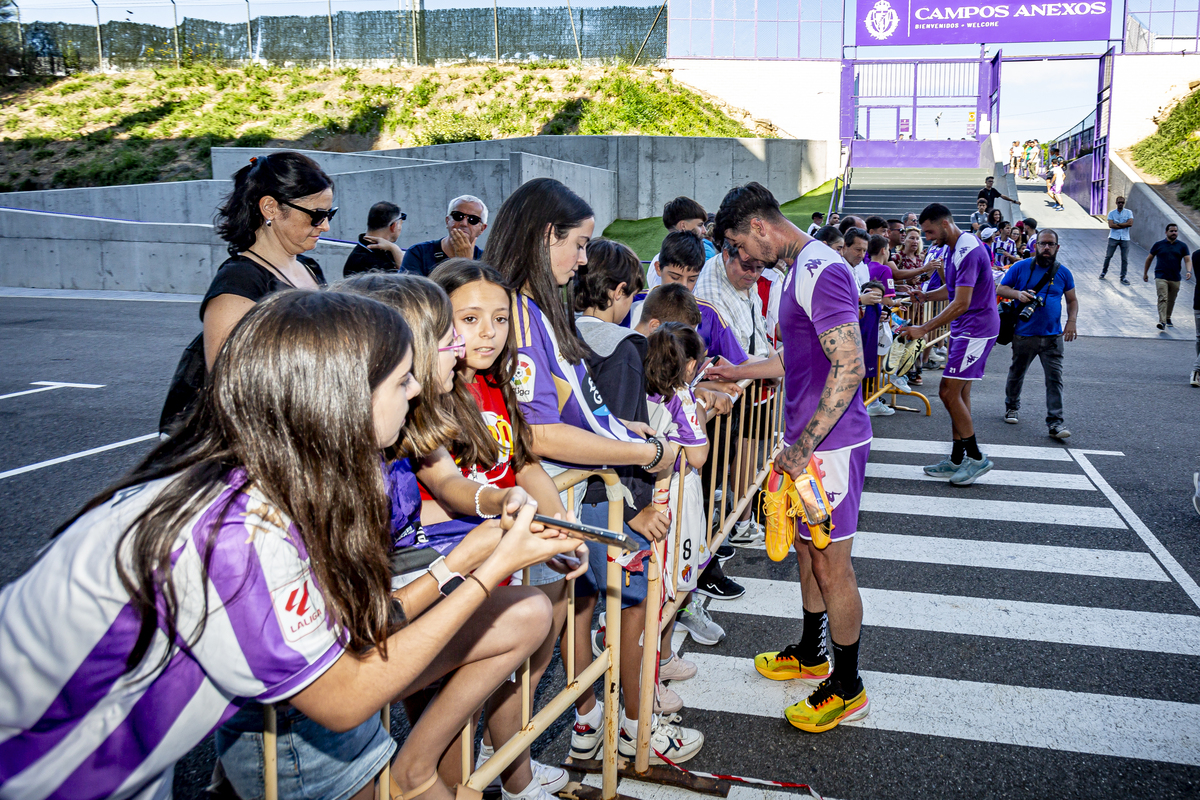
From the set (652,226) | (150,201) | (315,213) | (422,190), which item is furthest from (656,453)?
(150,201)

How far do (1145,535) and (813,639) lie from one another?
11.2 feet

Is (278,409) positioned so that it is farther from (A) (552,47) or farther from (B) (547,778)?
(A) (552,47)

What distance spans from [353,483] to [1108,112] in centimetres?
3247

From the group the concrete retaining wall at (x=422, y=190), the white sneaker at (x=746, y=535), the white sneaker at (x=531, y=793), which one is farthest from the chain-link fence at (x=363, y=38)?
the white sneaker at (x=531, y=793)

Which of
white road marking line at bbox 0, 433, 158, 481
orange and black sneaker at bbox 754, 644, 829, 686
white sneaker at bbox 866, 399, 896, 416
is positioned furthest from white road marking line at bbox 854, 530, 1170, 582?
white road marking line at bbox 0, 433, 158, 481

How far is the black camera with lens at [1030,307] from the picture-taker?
8.41 m

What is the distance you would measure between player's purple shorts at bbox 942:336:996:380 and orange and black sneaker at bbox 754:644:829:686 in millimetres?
3837

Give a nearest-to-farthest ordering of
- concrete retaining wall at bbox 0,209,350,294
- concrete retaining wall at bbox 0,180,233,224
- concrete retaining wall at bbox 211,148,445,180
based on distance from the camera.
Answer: concrete retaining wall at bbox 0,209,350,294 → concrete retaining wall at bbox 211,148,445,180 → concrete retaining wall at bbox 0,180,233,224

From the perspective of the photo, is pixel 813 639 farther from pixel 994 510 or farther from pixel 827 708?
pixel 994 510

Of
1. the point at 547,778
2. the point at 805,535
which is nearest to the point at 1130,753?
the point at 805,535

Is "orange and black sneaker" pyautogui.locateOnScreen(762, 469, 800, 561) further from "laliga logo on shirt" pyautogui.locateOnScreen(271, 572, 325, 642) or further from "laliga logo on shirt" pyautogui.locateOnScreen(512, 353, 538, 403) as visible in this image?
"laliga logo on shirt" pyautogui.locateOnScreen(271, 572, 325, 642)

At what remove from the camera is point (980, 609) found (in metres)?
4.65

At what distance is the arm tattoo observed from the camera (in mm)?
3184

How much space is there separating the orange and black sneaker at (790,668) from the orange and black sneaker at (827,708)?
351mm
